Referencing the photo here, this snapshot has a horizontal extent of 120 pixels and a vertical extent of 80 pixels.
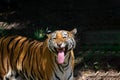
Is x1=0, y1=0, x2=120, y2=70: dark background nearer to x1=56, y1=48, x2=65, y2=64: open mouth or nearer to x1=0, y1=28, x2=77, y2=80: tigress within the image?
x1=0, y1=28, x2=77, y2=80: tigress

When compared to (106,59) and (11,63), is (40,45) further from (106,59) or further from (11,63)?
(106,59)

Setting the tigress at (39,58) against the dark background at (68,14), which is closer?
the tigress at (39,58)

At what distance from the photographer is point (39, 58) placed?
5.23m

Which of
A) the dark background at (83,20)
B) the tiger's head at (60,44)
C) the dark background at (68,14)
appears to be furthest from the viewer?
the dark background at (68,14)

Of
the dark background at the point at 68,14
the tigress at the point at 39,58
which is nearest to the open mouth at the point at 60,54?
the tigress at the point at 39,58

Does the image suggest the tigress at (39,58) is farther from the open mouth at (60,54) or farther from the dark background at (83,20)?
the dark background at (83,20)

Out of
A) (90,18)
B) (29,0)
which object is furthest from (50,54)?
(29,0)

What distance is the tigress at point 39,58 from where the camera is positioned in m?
4.75

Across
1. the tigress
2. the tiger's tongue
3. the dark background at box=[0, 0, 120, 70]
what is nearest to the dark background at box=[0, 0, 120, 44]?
the dark background at box=[0, 0, 120, 70]

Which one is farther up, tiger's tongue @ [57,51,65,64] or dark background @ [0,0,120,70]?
tiger's tongue @ [57,51,65,64]

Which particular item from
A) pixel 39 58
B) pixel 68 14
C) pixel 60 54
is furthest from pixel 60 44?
pixel 68 14

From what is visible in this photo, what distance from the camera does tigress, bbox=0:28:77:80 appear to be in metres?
4.75

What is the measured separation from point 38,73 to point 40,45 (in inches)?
15.3

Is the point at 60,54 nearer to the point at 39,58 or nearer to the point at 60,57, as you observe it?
the point at 60,57
